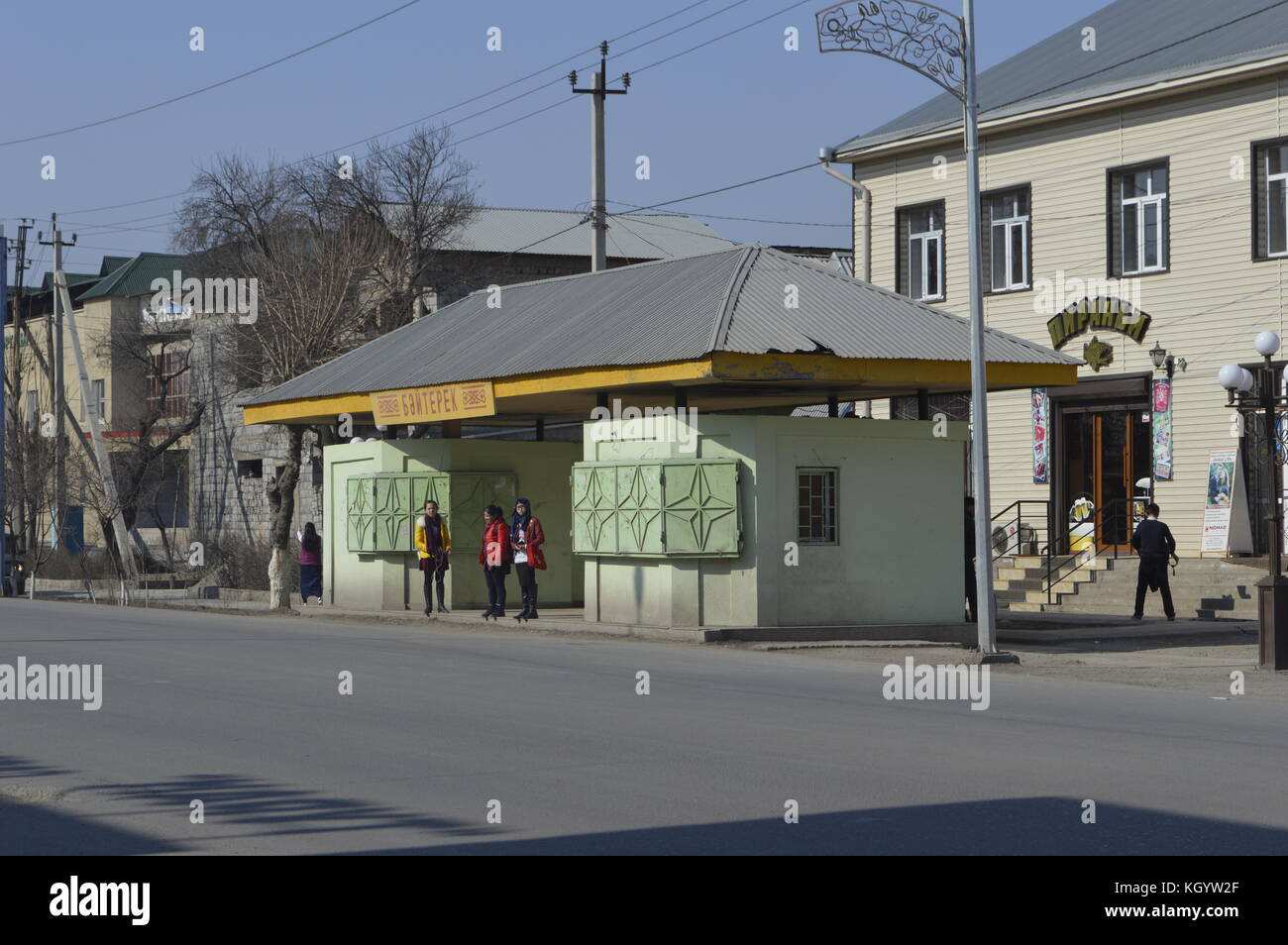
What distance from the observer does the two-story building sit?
28.4 metres

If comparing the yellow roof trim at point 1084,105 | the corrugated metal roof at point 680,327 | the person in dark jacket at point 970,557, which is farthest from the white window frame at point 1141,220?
the person in dark jacket at point 970,557

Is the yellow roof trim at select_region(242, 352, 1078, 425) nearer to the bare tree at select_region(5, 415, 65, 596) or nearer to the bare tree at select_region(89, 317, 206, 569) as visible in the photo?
the bare tree at select_region(5, 415, 65, 596)

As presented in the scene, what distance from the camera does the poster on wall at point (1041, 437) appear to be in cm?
3198

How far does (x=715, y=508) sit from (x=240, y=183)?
31128 millimetres

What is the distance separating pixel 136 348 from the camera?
61.8 meters
